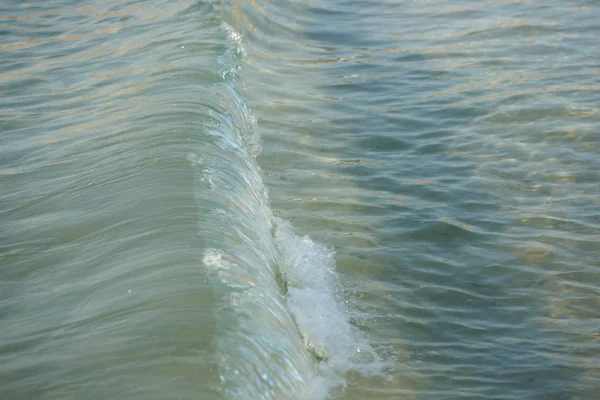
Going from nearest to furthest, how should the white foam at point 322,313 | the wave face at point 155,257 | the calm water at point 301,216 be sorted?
1. the wave face at point 155,257
2. the calm water at point 301,216
3. the white foam at point 322,313

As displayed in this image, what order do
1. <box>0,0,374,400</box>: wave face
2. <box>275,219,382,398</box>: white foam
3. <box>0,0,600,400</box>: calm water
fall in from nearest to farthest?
<box>0,0,374,400</box>: wave face
<box>0,0,600,400</box>: calm water
<box>275,219,382,398</box>: white foam

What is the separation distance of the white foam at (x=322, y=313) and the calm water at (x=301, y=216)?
2cm

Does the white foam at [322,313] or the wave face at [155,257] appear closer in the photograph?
the wave face at [155,257]

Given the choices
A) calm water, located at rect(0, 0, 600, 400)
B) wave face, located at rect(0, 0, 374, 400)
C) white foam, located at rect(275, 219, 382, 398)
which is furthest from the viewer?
white foam, located at rect(275, 219, 382, 398)

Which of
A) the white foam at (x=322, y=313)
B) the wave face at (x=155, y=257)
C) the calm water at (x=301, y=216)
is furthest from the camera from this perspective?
the white foam at (x=322, y=313)

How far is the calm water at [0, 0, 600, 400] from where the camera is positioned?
3.80m

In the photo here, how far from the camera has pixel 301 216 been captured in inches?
240

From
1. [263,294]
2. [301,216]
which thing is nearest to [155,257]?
[263,294]

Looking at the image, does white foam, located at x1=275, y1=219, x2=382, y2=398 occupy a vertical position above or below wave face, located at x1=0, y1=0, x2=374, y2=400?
below

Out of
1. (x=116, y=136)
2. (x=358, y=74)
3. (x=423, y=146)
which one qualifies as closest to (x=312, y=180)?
(x=423, y=146)

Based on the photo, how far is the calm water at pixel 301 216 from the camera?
3805mm

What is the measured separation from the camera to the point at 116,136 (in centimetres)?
644

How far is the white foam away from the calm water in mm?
18

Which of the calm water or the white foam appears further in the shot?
the white foam
